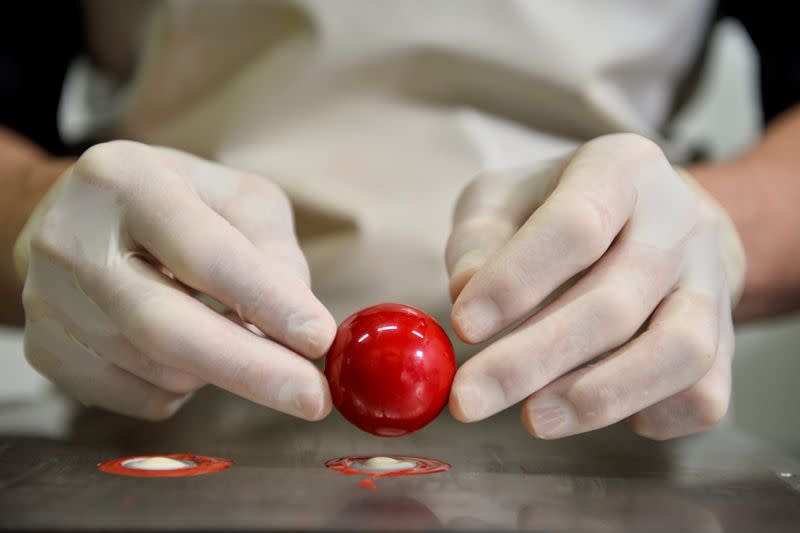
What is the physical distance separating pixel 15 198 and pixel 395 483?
2.22ft

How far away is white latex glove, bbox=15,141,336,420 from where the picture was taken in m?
0.69

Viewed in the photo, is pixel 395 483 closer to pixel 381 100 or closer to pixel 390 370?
pixel 390 370

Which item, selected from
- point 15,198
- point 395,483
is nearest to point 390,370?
point 395,483

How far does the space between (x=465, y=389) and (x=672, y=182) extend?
1.02 feet

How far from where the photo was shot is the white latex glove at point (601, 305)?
2.30ft

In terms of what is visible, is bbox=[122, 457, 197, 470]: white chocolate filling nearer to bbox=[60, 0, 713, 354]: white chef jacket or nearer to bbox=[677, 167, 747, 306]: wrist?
bbox=[60, 0, 713, 354]: white chef jacket

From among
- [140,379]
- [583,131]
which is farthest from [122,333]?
[583,131]

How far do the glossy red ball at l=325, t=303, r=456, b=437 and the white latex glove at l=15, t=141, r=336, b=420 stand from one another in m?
0.02

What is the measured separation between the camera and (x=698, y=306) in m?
0.76

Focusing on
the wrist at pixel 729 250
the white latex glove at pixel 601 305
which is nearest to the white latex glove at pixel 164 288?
the white latex glove at pixel 601 305

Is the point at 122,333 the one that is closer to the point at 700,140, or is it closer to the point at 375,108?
the point at 375,108

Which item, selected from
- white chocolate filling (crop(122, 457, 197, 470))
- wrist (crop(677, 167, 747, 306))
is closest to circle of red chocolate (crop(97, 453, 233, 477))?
white chocolate filling (crop(122, 457, 197, 470))

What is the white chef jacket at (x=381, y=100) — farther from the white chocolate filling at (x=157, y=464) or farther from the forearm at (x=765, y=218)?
the white chocolate filling at (x=157, y=464)

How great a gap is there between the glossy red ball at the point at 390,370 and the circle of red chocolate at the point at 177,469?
0.12m
